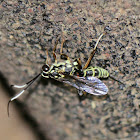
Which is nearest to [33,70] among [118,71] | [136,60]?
[118,71]

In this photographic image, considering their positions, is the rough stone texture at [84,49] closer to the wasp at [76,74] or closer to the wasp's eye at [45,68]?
the wasp at [76,74]

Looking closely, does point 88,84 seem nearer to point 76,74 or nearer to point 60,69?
point 76,74

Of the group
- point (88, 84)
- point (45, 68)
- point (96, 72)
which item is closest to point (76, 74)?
point (88, 84)

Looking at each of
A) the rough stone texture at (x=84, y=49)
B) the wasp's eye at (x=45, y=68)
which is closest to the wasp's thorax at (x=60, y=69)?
the wasp's eye at (x=45, y=68)

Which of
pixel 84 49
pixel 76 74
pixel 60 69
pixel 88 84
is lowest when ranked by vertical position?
pixel 88 84

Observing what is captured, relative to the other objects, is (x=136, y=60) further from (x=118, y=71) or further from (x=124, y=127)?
(x=124, y=127)

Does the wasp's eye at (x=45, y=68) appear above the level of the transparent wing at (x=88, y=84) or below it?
above
